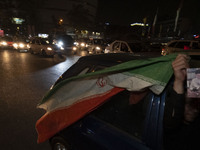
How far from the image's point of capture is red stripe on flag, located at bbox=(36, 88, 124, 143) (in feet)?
5.41

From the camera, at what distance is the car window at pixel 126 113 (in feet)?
5.14

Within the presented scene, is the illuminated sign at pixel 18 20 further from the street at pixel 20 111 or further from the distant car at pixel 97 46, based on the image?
the street at pixel 20 111

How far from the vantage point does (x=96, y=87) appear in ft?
5.55

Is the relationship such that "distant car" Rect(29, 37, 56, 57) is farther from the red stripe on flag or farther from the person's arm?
A: the person's arm

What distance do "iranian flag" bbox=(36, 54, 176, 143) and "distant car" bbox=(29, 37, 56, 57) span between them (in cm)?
1408

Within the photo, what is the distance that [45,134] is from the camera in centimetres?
213

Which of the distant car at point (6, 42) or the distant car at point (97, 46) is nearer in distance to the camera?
the distant car at point (97, 46)

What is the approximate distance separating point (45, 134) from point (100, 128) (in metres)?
0.85

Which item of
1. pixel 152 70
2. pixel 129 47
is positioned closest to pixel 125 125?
pixel 152 70

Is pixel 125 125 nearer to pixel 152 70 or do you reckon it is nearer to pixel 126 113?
pixel 126 113

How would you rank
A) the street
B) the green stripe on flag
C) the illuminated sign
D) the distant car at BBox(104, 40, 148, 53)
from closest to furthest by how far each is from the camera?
1. the green stripe on flag
2. the street
3. the distant car at BBox(104, 40, 148, 53)
4. the illuminated sign

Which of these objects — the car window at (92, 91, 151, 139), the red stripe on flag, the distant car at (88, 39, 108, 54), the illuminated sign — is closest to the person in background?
the car window at (92, 91, 151, 139)

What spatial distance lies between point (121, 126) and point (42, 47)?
15709 mm

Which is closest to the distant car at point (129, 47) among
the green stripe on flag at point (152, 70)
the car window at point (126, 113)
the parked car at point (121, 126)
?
the parked car at point (121, 126)
